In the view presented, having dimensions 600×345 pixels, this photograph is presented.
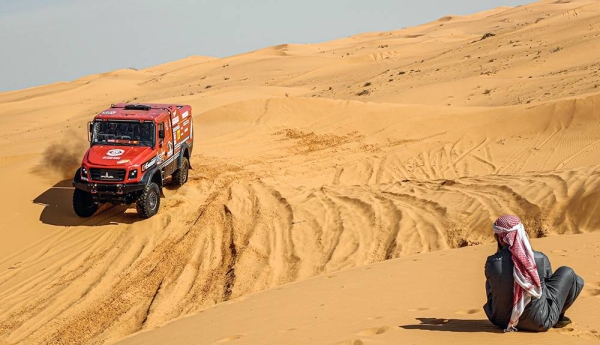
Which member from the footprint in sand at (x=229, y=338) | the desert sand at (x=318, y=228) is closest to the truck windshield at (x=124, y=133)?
the desert sand at (x=318, y=228)

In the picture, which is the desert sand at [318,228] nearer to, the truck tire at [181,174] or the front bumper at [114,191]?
the truck tire at [181,174]

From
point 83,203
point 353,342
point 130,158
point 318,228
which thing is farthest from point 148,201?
point 353,342

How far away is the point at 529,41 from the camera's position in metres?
42.1

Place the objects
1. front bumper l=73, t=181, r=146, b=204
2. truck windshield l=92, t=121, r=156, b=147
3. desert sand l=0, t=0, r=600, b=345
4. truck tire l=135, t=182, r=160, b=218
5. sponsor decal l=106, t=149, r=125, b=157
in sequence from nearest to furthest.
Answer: desert sand l=0, t=0, r=600, b=345, front bumper l=73, t=181, r=146, b=204, truck tire l=135, t=182, r=160, b=218, sponsor decal l=106, t=149, r=125, b=157, truck windshield l=92, t=121, r=156, b=147

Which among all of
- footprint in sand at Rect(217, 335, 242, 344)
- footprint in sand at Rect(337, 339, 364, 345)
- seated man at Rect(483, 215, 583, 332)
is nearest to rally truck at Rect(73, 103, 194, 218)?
→ footprint in sand at Rect(217, 335, 242, 344)

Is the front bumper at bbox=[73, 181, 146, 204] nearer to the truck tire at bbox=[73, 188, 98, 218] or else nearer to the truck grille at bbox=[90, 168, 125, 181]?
the truck grille at bbox=[90, 168, 125, 181]

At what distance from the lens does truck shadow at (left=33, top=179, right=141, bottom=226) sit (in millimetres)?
14266

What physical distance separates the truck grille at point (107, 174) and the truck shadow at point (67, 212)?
986 millimetres

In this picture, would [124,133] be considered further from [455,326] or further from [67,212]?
[455,326]

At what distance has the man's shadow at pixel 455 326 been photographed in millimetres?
5992

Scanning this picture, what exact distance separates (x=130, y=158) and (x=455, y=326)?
9.23 metres

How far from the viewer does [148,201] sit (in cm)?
1380

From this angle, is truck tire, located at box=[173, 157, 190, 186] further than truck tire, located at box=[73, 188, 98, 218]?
Yes

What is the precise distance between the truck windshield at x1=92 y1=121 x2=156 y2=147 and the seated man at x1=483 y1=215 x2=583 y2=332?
10025mm
